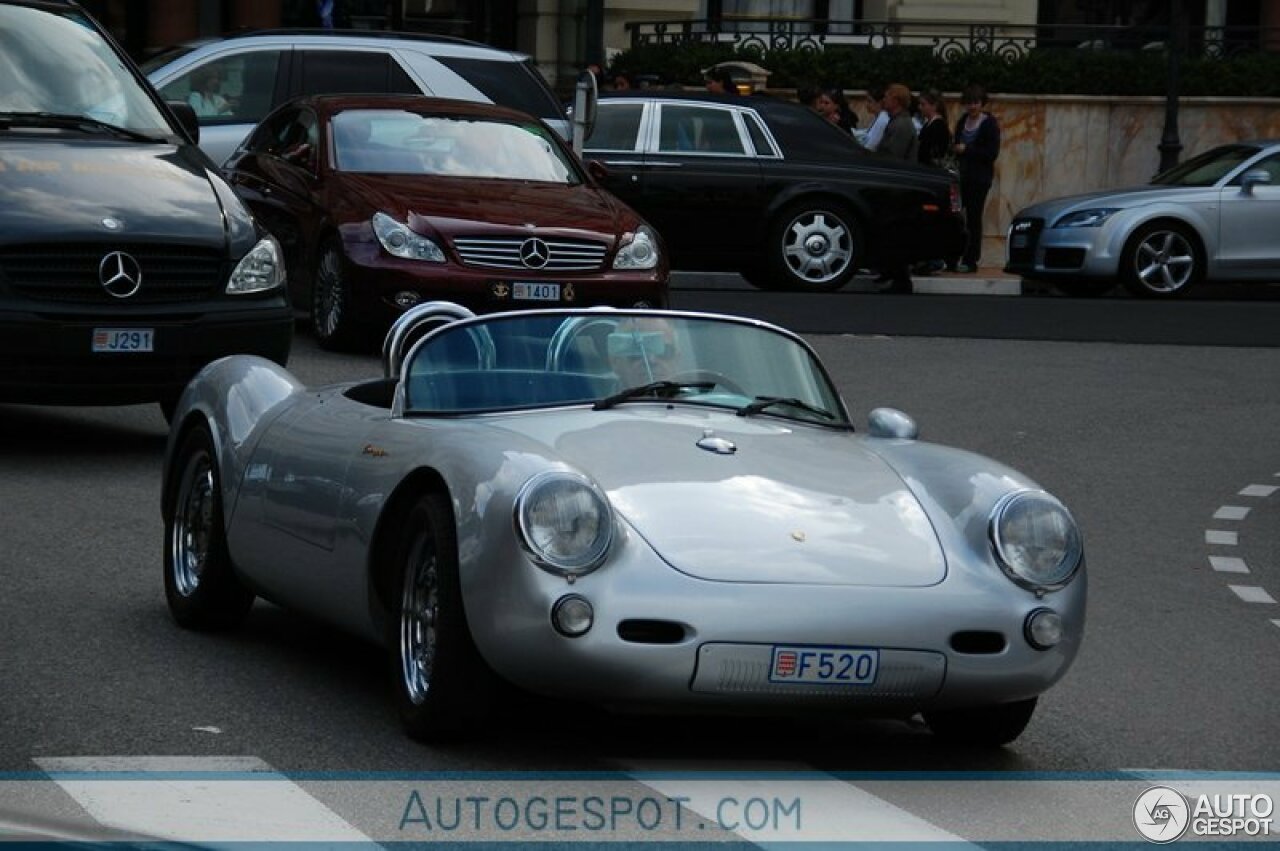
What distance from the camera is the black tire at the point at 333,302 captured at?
650 inches

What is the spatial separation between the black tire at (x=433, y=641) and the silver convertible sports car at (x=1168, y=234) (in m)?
17.8

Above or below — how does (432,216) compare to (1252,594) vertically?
above

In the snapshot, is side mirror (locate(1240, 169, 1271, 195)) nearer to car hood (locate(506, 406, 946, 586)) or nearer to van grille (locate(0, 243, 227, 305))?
van grille (locate(0, 243, 227, 305))

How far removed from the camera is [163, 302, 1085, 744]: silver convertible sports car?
255 inches

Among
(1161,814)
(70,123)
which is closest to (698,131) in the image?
(70,123)

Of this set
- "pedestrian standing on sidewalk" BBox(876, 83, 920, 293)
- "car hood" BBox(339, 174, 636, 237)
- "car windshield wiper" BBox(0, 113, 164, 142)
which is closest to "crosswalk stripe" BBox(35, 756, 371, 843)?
"car windshield wiper" BBox(0, 113, 164, 142)

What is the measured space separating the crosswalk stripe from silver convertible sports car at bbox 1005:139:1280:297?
60.6 ft

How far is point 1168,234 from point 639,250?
888cm

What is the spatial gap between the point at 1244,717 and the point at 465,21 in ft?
93.1

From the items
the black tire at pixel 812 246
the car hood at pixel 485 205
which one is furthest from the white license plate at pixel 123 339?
the black tire at pixel 812 246

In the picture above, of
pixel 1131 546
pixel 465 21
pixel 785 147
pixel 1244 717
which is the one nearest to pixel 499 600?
pixel 1244 717

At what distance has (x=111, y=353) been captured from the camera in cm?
1199

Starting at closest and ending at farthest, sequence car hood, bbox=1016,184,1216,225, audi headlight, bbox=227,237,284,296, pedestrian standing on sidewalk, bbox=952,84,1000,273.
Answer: audi headlight, bbox=227,237,284,296 → car hood, bbox=1016,184,1216,225 → pedestrian standing on sidewalk, bbox=952,84,1000,273

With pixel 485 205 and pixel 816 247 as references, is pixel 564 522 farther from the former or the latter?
pixel 816 247
